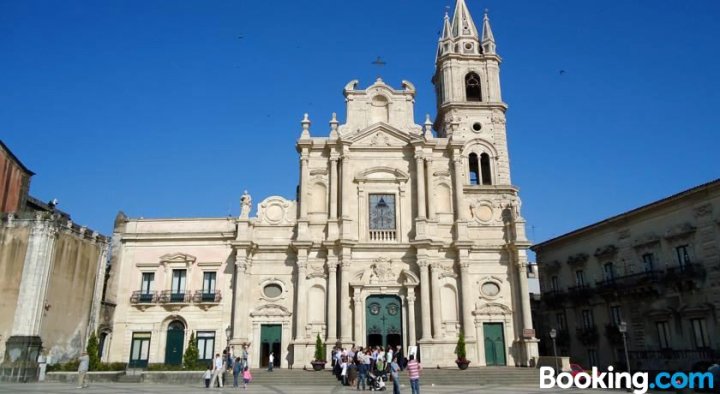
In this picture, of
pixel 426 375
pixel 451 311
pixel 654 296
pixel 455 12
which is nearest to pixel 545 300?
pixel 654 296

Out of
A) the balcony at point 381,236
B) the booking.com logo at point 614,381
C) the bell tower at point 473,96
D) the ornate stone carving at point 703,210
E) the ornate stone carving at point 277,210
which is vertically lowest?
the booking.com logo at point 614,381

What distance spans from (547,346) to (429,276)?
16626 mm

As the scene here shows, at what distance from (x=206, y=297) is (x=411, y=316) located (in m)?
11.9

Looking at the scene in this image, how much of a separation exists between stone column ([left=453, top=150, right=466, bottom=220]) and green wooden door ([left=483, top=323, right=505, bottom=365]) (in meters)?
6.64

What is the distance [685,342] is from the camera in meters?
30.2

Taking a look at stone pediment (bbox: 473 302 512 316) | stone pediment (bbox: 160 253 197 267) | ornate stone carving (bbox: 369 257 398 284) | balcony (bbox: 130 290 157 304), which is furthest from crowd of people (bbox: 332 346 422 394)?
balcony (bbox: 130 290 157 304)

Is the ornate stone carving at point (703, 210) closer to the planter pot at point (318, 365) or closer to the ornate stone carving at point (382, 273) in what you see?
the ornate stone carving at point (382, 273)

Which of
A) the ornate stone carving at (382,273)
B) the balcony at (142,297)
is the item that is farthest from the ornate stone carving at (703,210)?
the balcony at (142,297)

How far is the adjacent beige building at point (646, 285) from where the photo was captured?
29.4 m

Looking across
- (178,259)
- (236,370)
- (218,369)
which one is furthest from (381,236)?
(218,369)

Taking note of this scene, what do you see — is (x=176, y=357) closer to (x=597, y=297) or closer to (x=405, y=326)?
(x=405, y=326)

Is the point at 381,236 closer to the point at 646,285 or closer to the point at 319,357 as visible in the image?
the point at 319,357

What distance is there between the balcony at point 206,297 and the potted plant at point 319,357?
271 inches

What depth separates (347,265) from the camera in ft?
104
